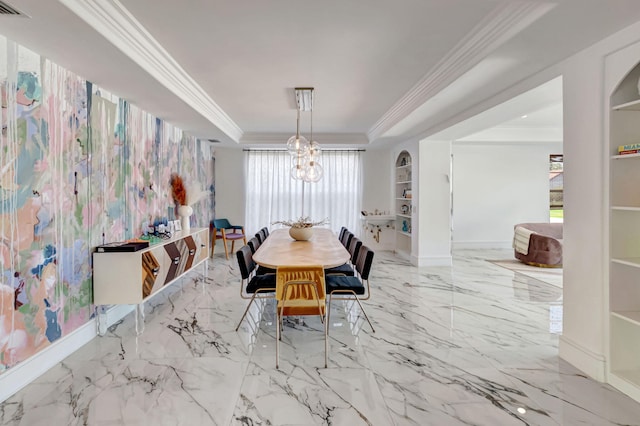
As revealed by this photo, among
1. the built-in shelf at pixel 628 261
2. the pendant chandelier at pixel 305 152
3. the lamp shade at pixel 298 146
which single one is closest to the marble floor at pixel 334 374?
the built-in shelf at pixel 628 261

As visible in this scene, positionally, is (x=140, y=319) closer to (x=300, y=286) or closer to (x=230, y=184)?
(x=300, y=286)

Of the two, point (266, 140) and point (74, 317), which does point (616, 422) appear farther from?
point (266, 140)

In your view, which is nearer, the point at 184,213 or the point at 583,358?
the point at 583,358

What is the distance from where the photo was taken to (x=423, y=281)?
16.0 ft

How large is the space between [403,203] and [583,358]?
4.94 meters

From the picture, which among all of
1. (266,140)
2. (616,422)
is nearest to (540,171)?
(266,140)

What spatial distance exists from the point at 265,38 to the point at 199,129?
9.52 feet

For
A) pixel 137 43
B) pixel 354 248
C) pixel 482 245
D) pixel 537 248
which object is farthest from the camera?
pixel 482 245

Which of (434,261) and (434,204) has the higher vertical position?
(434,204)

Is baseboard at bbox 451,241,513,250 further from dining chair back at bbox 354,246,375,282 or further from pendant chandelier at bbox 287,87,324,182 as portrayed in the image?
dining chair back at bbox 354,246,375,282

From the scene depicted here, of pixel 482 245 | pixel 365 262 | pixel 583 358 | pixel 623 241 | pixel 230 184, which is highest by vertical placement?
pixel 230 184

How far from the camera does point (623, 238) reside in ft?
7.25

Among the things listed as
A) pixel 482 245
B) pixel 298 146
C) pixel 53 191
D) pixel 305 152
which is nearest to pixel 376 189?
pixel 482 245

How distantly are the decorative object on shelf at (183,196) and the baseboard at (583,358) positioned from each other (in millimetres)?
4463
